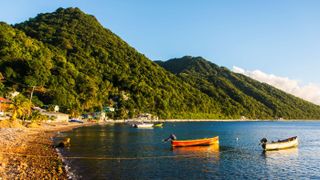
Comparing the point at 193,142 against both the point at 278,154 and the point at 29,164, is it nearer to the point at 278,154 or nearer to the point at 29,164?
the point at 278,154

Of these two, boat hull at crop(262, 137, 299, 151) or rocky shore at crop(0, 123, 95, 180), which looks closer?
rocky shore at crop(0, 123, 95, 180)

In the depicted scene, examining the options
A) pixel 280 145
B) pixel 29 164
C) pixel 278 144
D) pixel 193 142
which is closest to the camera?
pixel 29 164

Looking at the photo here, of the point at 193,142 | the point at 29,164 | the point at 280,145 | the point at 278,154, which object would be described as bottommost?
the point at 278,154

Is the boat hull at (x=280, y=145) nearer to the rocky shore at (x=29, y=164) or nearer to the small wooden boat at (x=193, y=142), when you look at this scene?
the small wooden boat at (x=193, y=142)

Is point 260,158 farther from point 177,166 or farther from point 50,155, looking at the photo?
point 50,155

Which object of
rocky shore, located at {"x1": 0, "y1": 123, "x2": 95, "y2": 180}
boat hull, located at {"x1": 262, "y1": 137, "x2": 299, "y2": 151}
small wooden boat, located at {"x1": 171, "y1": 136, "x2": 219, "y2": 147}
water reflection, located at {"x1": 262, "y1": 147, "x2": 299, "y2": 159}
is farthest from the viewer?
small wooden boat, located at {"x1": 171, "y1": 136, "x2": 219, "y2": 147}

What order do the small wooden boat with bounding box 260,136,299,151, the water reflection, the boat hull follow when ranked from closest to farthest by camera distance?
the water reflection → the small wooden boat with bounding box 260,136,299,151 → the boat hull

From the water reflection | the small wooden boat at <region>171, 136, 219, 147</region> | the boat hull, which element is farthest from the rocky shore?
the boat hull

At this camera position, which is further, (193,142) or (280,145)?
(193,142)

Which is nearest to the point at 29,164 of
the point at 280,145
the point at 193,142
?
the point at 193,142

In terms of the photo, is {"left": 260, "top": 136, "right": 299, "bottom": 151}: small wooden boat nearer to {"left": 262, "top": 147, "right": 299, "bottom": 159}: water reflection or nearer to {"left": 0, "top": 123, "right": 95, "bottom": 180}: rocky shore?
{"left": 262, "top": 147, "right": 299, "bottom": 159}: water reflection

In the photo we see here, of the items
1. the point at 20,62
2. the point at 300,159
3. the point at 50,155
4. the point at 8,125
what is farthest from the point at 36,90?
the point at 300,159

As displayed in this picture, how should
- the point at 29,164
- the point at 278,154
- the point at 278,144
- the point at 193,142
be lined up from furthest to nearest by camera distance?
the point at 193,142 → the point at 278,144 → the point at 278,154 → the point at 29,164

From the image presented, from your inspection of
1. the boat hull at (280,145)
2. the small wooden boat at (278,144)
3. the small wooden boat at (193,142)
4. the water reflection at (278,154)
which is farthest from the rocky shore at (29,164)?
the boat hull at (280,145)
